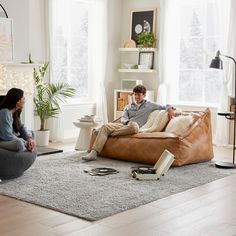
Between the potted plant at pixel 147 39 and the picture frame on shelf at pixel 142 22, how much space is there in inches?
5.0

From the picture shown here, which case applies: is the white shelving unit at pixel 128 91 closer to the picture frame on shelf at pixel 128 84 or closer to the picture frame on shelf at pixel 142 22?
the picture frame on shelf at pixel 128 84

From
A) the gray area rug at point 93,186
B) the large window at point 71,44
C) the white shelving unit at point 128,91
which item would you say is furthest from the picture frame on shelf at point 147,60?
the gray area rug at point 93,186

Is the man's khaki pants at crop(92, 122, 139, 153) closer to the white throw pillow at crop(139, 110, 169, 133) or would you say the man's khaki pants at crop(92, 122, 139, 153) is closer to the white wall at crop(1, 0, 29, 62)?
the white throw pillow at crop(139, 110, 169, 133)

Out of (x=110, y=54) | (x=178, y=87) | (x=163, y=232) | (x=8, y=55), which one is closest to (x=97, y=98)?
(x=110, y=54)

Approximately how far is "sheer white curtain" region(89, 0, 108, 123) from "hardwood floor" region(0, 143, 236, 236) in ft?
13.9

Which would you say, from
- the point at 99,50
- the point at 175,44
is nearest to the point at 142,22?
the point at 175,44

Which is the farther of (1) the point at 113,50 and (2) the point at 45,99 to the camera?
(1) the point at 113,50

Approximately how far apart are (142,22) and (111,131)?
10.1 ft

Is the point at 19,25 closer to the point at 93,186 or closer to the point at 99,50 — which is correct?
the point at 99,50

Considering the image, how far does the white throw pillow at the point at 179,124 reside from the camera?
5.62 meters

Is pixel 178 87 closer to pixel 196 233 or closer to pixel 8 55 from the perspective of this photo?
pixel 8 55

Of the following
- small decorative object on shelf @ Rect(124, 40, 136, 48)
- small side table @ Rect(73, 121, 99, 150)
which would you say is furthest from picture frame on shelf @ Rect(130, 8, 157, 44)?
small side table @ Rect(73, 121, 99, 150)

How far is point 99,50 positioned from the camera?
822 cm

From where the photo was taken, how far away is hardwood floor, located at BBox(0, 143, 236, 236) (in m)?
3.24
